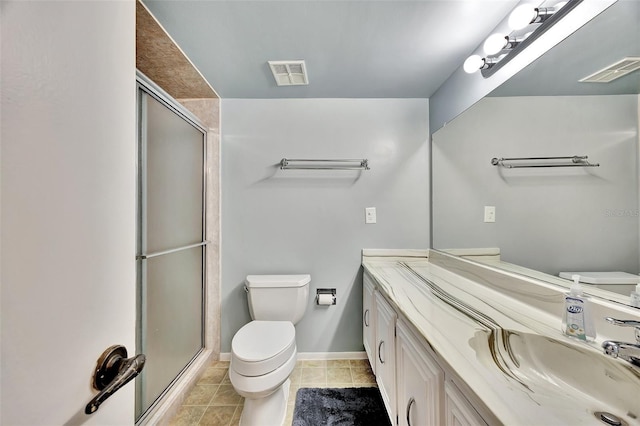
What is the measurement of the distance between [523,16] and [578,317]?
3.79 ft

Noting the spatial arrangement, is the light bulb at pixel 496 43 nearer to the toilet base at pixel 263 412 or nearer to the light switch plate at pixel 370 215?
the light switch plate at pixel 370 215

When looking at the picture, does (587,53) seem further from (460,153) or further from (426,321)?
(426,321)

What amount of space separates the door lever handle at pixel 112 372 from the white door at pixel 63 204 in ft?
0.05

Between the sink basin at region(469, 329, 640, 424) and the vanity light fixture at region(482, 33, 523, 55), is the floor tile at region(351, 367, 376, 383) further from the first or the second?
the vanity light fixture at region(482, 33, 523, 55)

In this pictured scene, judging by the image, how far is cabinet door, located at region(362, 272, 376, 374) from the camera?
Answer: 1.63 m

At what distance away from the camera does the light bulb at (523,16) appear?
99cm

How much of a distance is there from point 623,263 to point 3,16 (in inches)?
61.9

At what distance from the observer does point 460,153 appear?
1.70 meters

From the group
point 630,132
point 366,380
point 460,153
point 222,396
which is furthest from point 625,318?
point 222,396

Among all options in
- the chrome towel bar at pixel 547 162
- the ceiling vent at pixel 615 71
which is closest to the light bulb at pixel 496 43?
the ceiling vent at pixel 615 71

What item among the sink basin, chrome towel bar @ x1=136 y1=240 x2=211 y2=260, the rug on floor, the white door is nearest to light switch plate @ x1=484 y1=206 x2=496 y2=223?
the sink basin

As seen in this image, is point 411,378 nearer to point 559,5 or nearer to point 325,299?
point 325,299

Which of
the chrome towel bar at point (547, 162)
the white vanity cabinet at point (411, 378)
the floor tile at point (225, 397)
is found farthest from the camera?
the floor tile at point (225, 397)

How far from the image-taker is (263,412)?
1380mm
